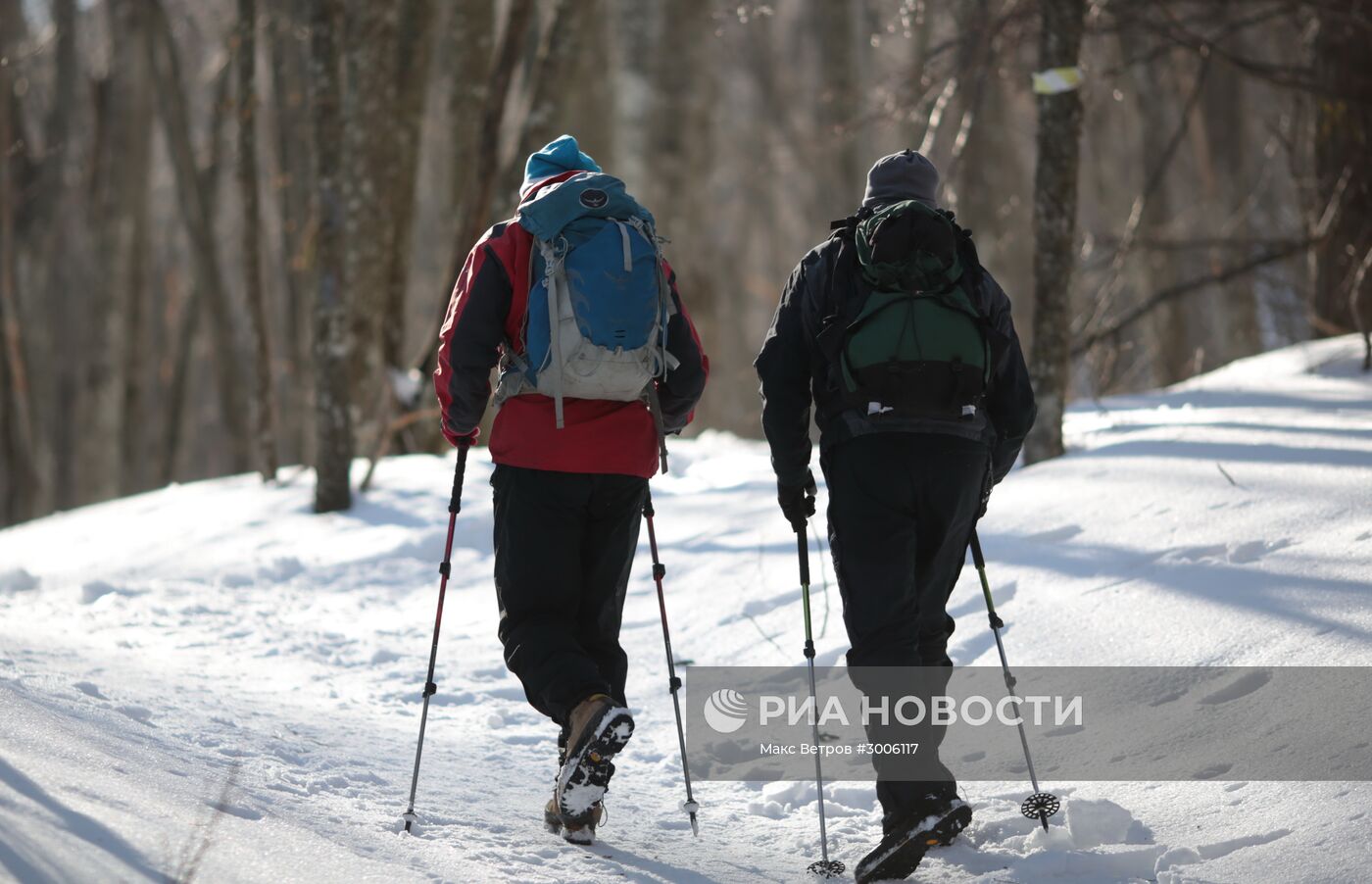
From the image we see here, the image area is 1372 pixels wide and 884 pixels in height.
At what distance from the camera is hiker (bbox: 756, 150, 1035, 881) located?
375cm

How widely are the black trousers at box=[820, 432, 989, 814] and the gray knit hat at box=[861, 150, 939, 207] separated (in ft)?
2.43

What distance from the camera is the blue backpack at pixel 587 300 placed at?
395cm

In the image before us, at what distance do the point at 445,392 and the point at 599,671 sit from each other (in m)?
0.96

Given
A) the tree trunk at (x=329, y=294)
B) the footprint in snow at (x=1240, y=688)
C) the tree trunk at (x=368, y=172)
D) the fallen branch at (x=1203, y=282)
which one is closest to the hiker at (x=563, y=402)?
the footprint in snow at (x=1240, y=688)

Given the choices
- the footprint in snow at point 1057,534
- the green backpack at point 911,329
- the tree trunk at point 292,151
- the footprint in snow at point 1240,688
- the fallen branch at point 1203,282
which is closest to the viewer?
the green backpack at point 911,329

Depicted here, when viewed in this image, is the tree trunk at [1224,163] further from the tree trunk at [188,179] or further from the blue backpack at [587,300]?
the blue backpack at [587,300]

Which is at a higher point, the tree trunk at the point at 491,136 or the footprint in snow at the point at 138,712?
the tree trunk at the point at 491,136

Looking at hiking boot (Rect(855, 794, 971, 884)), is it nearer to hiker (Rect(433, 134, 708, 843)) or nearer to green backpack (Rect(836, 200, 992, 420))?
hiker (Rect(433, 134, 708, 843))

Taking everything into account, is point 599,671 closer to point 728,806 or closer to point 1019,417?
point 728,806

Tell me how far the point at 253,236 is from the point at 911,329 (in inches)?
354

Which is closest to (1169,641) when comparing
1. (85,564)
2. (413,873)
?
(413,873)

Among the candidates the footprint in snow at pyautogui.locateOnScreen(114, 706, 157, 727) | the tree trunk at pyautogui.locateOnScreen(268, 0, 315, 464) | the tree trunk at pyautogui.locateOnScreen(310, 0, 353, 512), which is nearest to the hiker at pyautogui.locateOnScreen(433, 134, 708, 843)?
the footprint in snow at pyautogui.locateOnScreen(114, 706, 157, 727)

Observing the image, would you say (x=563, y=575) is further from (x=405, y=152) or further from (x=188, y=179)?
(x=188, y=179)

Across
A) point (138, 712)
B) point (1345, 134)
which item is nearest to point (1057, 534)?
point (138, 712)
